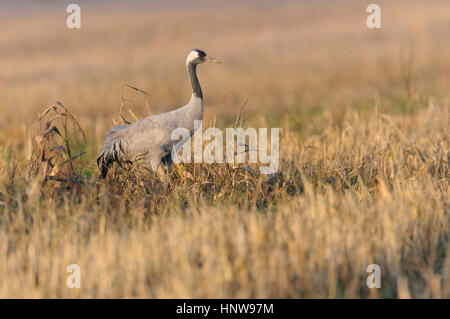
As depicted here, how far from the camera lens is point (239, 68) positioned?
65.3 ft

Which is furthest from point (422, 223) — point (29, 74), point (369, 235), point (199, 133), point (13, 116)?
point (29, 74)

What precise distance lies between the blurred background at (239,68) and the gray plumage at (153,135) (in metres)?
2.19

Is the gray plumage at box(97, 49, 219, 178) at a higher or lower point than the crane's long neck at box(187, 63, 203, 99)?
lower

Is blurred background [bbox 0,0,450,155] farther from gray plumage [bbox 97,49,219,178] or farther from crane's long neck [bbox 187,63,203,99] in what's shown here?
crane's long neck [bbox 187,63,203,99]

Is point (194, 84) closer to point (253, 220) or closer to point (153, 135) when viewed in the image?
point (153, 135)

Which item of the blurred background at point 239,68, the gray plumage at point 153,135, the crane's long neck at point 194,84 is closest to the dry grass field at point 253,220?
the gray plumage at point 153,135

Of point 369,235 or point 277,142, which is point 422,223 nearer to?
point 369,235

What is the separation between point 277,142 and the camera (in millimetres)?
9305

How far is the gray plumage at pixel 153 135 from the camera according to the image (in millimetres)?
7113

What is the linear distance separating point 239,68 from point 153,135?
13035 mm

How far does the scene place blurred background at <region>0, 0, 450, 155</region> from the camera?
574 inches

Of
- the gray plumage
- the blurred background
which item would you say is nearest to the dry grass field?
the gray plumage

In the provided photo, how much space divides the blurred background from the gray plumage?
219cm

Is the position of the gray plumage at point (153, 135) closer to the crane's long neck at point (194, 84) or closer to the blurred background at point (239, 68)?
the crane's long neck at point (194, 84)
